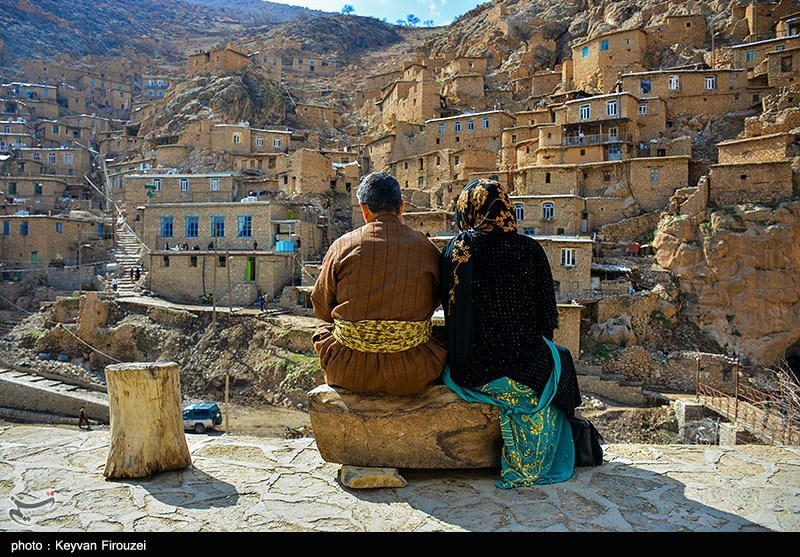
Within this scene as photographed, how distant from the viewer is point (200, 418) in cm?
1894

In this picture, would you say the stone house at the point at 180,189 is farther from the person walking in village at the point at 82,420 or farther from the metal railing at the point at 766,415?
the metal railing at the point at 766,415

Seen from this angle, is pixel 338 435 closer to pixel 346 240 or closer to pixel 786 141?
pixel 346 240

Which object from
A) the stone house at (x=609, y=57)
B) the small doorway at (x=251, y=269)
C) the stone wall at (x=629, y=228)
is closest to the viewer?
the small doorway at (x=251, y=269)

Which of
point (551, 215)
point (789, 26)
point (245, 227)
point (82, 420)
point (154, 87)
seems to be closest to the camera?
point (82, 420)

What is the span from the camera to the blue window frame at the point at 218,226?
101ft

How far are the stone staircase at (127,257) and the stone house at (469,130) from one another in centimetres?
2143

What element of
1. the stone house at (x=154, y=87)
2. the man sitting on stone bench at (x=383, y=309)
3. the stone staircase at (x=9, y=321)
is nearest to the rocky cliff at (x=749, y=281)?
the man sitting on stone bench at (x=383, y=309)

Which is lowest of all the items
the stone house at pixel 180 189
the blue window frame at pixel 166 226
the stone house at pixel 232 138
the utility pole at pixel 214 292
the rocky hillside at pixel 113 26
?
the utility pole at pixel 214 292

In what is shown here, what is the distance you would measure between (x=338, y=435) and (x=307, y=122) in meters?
51.8

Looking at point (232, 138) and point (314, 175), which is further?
point (232, 138)

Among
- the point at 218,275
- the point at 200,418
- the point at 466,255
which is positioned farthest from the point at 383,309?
the point at 218,275

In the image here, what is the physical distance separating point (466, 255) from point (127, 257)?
112ft

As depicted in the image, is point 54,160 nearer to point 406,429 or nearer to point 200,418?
point 200,418

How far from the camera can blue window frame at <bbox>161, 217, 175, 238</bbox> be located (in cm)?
3152
